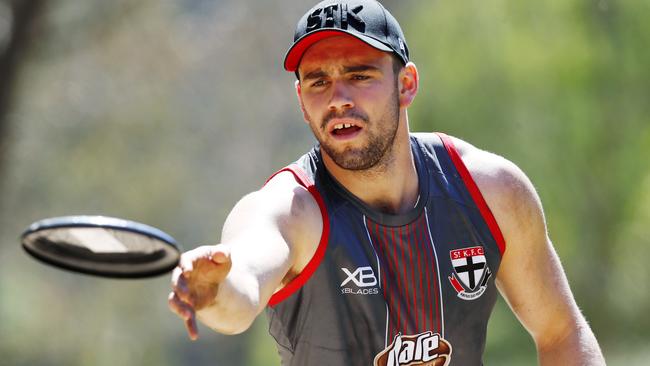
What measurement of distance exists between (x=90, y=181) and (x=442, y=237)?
2272 centimetres

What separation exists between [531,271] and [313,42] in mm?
1467

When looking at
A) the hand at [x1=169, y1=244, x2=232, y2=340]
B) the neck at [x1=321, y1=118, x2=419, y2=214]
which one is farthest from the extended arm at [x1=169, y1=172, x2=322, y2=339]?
the neck at [x1=321, y1=118, x2=419, y2=214]

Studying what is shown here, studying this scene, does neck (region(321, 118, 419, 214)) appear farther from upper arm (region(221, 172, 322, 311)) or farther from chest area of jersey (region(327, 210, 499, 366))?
upper arm (region(221, 172, 322, 311))

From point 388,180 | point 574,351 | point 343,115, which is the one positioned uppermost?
point 343,115

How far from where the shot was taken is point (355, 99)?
5055mm

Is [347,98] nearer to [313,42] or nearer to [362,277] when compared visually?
[313,42]

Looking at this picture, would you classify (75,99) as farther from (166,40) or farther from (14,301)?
(14,301)

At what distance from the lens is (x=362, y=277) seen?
198 inches

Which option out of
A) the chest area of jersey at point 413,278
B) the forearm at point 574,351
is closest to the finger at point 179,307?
the chest area of jersey at point 413,278

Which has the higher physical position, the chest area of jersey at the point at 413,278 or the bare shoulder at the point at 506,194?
the bare shoulder at the point at 506,194

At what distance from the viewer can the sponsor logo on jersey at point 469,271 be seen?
5.23 metres

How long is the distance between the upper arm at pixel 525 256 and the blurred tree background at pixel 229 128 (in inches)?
483

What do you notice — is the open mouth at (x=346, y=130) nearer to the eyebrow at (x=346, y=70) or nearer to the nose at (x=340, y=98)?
the nose at (x=340, y=98)

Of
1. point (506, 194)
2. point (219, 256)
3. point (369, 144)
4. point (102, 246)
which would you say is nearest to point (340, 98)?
point (369, 144)
